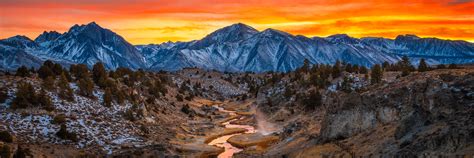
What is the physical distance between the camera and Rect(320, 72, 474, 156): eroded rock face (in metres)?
25.5

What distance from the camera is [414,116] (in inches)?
1200

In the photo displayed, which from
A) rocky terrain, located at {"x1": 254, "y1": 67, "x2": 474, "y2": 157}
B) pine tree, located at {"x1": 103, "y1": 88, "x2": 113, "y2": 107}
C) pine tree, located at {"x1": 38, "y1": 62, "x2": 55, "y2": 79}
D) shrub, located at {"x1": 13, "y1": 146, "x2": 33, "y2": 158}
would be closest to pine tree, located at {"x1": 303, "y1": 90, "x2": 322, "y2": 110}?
rocky terrain, located at {"x1": 254, "y1": 67, "x2": 474, "y2": 157}

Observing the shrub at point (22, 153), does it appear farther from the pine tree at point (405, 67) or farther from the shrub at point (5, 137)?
the pine tree at point (405, 67)

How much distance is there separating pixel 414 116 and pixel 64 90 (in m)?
56.3

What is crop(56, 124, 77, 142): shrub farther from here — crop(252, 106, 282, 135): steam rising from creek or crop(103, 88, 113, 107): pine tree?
crop(252, 106, 282, 135): steam rising from creek

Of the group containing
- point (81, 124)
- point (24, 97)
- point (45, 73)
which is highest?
point (45, 73)

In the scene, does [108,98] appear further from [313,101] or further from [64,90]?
[313,101]

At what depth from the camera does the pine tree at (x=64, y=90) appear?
7125 centimetres

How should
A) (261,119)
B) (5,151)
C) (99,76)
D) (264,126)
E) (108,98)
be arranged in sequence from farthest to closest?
(261,119)
(264,126)
(99,76)
(108,98)
(5,151)

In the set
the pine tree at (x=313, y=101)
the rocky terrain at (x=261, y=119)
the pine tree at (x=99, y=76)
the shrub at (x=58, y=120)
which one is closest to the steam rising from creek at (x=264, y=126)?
the rocky terrain at (x=261, y=119)

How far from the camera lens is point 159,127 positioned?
2990 inches

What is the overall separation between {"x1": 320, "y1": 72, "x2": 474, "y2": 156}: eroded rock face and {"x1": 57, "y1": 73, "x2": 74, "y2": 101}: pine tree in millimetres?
43565

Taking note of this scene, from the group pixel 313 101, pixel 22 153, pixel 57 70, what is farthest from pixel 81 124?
pixel 313 101

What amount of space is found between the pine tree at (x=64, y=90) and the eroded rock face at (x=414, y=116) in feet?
143
